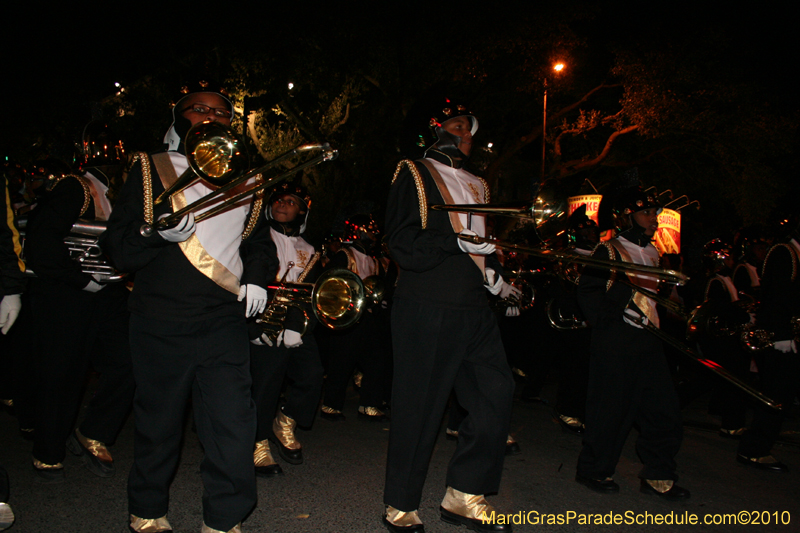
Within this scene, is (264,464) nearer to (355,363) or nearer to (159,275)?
(159,275)

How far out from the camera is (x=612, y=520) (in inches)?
155

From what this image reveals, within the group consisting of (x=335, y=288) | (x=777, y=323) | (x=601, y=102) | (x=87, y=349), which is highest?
(x=601, y=102)

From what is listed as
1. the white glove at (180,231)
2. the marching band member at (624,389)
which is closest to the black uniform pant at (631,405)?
the marching band member at (624,389)

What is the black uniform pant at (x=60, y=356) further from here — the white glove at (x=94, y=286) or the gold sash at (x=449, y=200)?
the gold sash at (x=449, y=200)

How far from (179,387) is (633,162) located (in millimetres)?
20379

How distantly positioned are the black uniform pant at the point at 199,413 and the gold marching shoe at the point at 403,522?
0.86 meters

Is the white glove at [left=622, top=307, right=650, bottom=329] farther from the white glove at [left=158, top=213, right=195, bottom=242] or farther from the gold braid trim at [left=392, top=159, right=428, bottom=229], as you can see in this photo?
the white glove at [left=158, top=213, right=195, bottom=242]

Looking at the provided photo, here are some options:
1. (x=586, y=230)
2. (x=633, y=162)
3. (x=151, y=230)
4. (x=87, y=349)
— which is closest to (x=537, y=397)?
(x=586, y=230)

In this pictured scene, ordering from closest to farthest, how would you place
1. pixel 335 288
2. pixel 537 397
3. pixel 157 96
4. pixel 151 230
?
1. pixel 151 230
2. pixel 335 288
3. pixel 537 397
4. pixel 157 96

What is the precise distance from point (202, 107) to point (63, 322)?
75.0 inches

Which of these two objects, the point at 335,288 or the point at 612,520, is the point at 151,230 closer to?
the point at 335,288

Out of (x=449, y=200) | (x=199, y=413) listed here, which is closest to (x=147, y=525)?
(x=199, y=413)

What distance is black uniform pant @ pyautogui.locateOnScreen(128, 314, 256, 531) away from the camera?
305cm

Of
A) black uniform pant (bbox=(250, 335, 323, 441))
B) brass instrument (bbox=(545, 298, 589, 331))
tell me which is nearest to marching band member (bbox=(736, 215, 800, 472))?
Answer: brass instrument (bbox=(545, 298, 589, 331))
